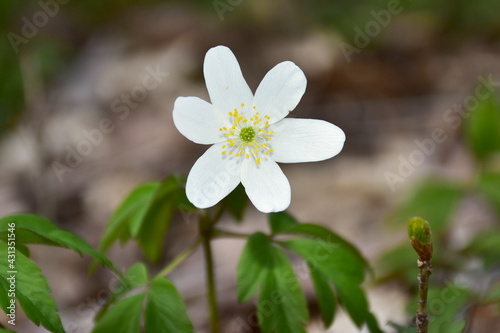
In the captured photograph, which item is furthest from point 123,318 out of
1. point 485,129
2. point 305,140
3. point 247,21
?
point 247,21

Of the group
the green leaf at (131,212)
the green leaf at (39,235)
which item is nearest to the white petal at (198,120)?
the green leaf at (131,212)

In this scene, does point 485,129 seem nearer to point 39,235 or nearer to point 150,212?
point 150,212

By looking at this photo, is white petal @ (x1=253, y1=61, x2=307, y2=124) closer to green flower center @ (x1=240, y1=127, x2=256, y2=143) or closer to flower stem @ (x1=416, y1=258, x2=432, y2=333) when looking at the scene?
green flower center @ (x1=240, y1=127, x2=256, y2=143)

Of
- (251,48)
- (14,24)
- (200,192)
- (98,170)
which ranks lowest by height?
(200,192)

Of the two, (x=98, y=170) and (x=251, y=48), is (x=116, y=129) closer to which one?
(x=98, y=170)

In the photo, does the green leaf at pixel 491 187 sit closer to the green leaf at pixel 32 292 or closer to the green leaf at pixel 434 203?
the green leaf at pixel 434 203

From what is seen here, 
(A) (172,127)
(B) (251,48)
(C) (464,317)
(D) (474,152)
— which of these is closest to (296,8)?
(B) (251,48)
